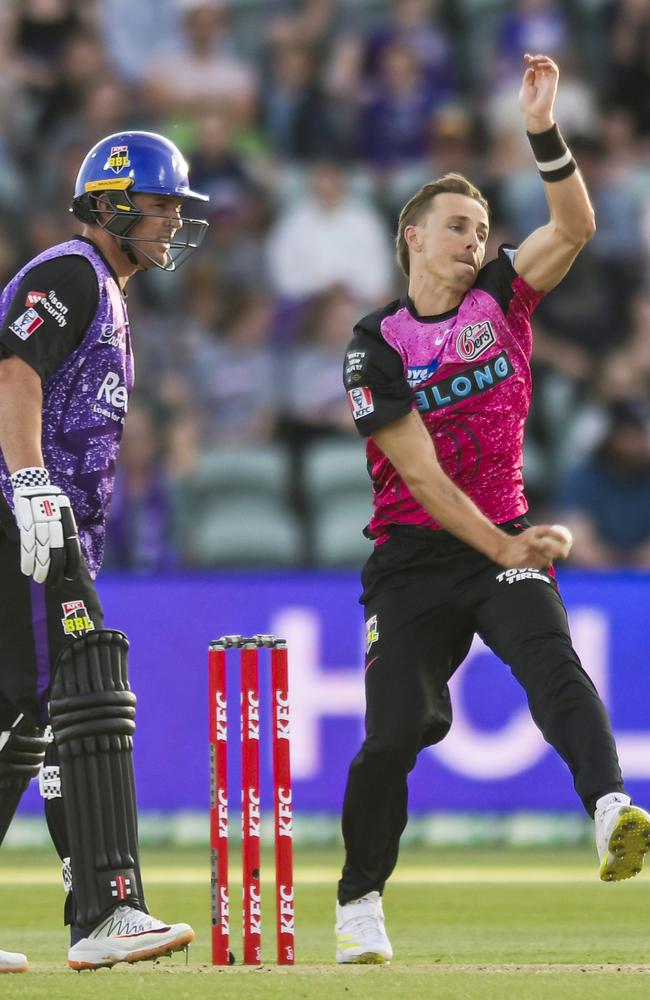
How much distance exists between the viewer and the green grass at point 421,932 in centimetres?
453

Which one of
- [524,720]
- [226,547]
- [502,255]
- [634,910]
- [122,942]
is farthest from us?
[226,547]

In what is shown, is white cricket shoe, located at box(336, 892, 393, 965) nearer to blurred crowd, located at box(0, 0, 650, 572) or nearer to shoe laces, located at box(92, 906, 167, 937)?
shoe laces, located at box(92, 906, 167, 937)

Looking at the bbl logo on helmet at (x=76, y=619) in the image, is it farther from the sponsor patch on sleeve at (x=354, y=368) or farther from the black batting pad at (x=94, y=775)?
the sponsor patch on sleeve at (x=354, y=368)

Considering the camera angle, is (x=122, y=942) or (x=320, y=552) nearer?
(x=122, y=942)

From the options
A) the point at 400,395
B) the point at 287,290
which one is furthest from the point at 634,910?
the point at 287,290

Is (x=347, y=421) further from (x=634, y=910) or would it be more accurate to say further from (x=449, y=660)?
(x=449, y=660)

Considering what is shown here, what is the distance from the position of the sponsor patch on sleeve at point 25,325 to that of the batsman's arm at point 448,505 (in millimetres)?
962

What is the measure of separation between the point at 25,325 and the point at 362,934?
72.8 inches

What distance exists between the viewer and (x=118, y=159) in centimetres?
A: 533

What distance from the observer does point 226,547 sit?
35.4 feet

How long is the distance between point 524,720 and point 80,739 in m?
4.80

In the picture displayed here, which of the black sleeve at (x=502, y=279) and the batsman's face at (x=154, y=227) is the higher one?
the batsman's face at (x=154, y=227)

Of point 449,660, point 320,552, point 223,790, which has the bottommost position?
point 223,790

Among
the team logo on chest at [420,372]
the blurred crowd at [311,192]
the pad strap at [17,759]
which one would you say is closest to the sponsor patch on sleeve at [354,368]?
the team logo on chest at [420,372]
